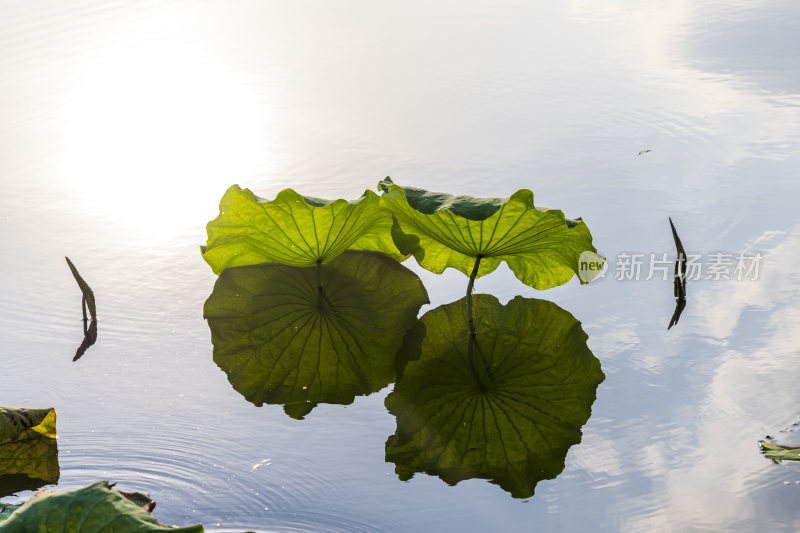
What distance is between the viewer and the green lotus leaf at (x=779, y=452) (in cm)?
168

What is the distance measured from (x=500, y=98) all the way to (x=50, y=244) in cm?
194

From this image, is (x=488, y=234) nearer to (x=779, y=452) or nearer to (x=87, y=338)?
(x=779, y=452)

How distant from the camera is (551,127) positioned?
3.39 metres

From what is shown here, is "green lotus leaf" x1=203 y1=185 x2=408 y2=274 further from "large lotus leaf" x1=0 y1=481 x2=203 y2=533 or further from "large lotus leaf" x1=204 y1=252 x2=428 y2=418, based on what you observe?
"large lotus leaf" x1=0 y1=481 x2=203 y2=533

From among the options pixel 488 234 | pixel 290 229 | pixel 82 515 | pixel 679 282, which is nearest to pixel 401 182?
pixel 290 229

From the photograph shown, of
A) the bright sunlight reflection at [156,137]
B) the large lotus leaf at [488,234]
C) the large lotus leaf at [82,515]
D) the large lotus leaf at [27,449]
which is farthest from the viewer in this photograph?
the bright sunlight reflection at [156,137]

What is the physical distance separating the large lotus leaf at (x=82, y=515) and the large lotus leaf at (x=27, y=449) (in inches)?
25.1

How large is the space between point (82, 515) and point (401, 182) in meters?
2.10

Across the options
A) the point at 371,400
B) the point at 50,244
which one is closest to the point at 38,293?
the point at 50,244

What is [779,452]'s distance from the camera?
5.57ft

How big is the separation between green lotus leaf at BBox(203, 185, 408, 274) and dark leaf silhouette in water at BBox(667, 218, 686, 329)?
762 millimetres

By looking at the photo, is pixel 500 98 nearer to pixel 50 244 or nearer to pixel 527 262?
pixel 527 262

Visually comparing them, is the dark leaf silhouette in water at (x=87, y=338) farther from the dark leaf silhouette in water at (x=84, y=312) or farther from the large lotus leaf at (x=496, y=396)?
the large lotus leaf at (x=496, y=396)

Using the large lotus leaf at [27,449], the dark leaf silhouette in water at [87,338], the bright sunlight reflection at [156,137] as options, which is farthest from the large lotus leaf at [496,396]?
the bright sunlight reflection at [156,137]
